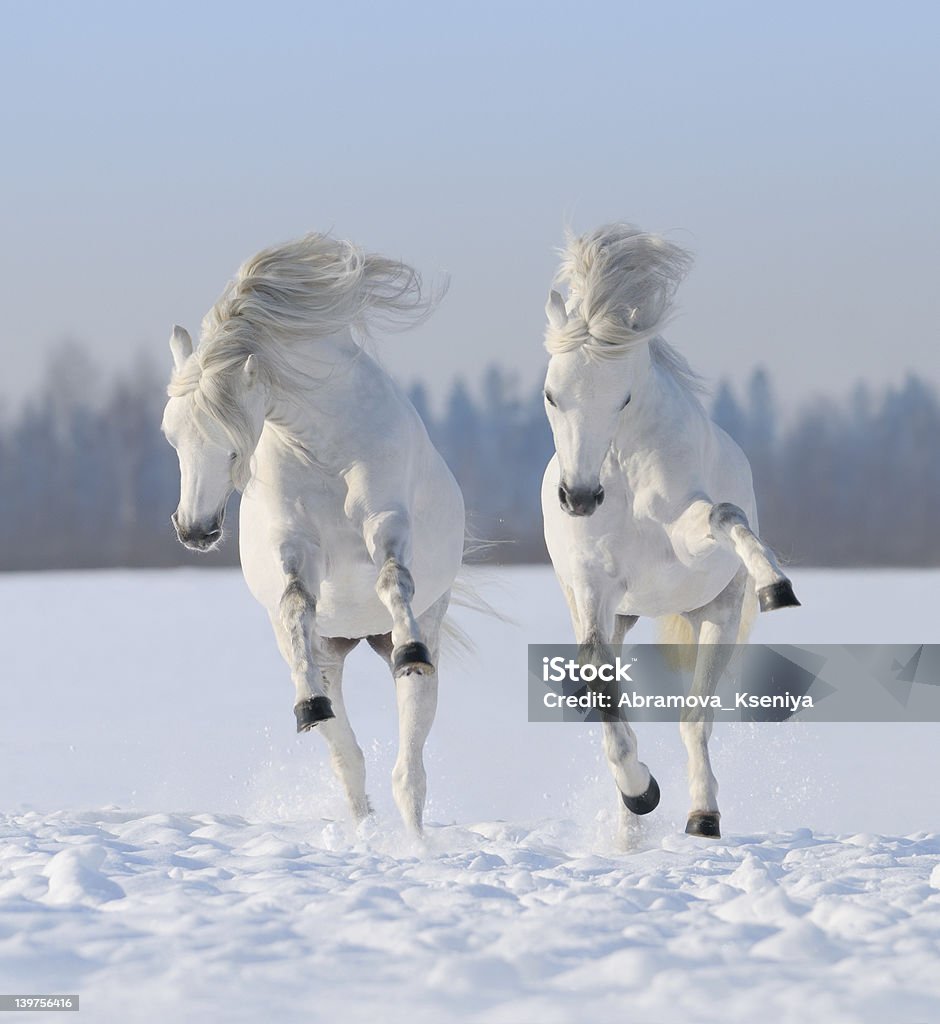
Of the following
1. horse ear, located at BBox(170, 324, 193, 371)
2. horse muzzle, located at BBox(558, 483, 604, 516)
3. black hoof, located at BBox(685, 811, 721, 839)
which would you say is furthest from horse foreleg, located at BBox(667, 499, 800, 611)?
horse ear, located at BBox(170, 324, 193, 371)

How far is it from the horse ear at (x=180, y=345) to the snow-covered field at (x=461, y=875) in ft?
6.00

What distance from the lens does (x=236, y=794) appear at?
737cm

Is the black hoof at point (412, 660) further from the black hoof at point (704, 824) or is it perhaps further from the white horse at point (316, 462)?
the black hoof at point (704, 824)

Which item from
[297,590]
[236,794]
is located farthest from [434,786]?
[297,590]

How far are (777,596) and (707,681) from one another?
1.27 metres

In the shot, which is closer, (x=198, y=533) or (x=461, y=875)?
(x=461, y=875)

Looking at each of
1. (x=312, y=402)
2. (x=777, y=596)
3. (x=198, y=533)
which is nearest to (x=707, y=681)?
(x=777, y=596)

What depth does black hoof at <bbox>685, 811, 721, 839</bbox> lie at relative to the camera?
599 cm

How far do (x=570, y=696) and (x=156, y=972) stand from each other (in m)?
2.65

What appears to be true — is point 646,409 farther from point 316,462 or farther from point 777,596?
point 316,462

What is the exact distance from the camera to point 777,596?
16.9 feet

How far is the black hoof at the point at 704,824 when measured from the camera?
5.99m

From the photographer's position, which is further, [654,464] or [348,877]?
[654,464]

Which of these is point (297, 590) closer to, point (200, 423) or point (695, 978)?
point (200, 423)
